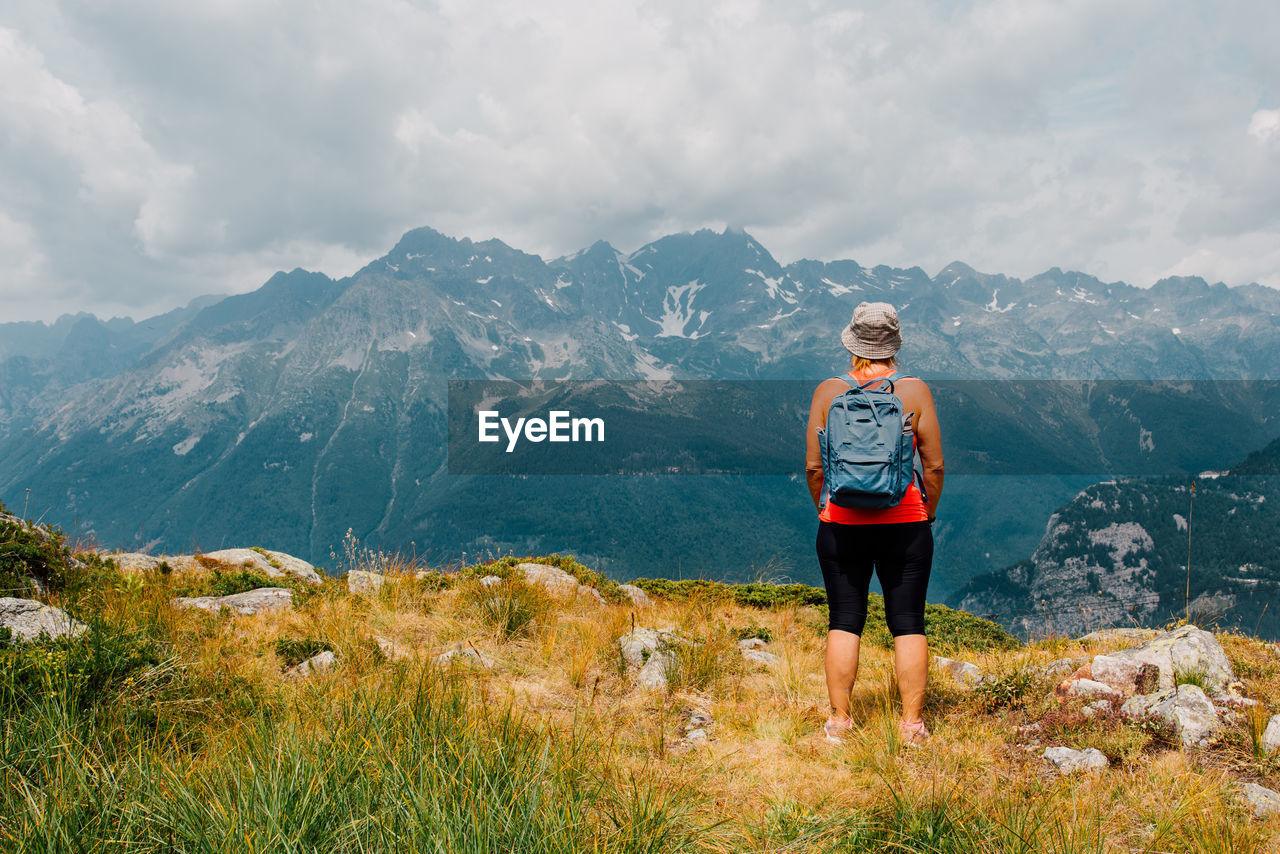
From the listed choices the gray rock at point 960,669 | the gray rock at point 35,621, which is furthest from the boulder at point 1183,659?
the gray rock at point 35,621

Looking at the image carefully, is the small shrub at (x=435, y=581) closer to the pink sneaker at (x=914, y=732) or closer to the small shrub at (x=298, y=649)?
the small shrub at (x=298, y=649)

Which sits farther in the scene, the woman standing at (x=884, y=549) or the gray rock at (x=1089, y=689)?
the gray rock at (x=1089, y=689)

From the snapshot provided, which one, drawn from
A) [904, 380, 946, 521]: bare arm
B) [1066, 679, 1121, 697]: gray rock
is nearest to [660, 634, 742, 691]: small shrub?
[904, 380, 946, 521]: bare arm

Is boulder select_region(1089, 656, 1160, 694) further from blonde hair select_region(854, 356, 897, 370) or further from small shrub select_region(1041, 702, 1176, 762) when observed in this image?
blonde hair select_region(854, 356, 897, 370)

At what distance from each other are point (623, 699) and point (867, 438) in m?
3.19

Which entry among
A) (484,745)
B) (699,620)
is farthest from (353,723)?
(699,620)

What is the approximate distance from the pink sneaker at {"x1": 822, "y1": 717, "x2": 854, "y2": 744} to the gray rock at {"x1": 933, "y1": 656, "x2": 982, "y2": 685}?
2.07 m

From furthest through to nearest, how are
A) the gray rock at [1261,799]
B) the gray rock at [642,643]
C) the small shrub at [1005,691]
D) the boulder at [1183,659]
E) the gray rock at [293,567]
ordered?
the gray rock at [293,567] → the gray rock at [642,643] → the boulder at [1183,659] → the small shrub at [1005,691] → the gray rock at [1261,799]

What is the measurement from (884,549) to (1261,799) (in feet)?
8.45

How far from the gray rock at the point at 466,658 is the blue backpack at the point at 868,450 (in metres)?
3.61

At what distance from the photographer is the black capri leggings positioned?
4.93 m

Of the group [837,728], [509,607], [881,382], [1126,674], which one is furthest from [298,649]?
[1126,674]

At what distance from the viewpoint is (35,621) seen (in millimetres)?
5145

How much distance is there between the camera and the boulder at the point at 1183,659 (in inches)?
229
